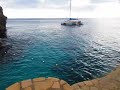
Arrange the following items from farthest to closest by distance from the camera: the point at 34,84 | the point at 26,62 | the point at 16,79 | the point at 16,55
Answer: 1. the point at 16,55
2. the point at 26,62
3. the point at 16,79
4. the point at 34,84

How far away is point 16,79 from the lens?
2253cm

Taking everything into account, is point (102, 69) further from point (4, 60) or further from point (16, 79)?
point (4, 60)

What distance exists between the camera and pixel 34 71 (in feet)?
84.0

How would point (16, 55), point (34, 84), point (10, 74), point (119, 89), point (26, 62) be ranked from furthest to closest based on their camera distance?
point (16, 55), point (26, 62), point (10, 74), point (119, 89), point (34, 84)

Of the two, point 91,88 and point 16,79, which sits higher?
point 91,88

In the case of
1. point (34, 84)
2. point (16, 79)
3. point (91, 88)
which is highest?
point (34, 84)

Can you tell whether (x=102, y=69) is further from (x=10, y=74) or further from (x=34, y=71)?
(x=10, y=74)

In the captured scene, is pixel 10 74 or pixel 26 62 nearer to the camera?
pixel 10 74

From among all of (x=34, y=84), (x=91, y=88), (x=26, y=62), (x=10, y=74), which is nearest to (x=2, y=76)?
(x=10, y=74)

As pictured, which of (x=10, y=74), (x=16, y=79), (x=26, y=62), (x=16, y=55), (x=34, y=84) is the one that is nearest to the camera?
(x=34, y=84)

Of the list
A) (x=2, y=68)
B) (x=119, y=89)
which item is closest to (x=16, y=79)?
(x=2, y=68)

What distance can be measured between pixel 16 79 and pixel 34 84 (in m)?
14.5

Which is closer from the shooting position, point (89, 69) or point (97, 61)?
point (89, 69)

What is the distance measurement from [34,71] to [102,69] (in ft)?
35.2
